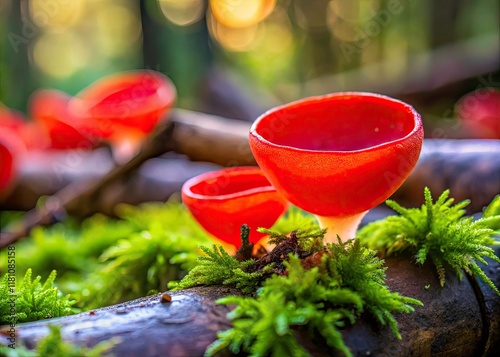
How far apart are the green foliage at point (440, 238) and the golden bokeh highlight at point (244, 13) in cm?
1058

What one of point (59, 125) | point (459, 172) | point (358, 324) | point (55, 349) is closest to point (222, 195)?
point (358, 324)

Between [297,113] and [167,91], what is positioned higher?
[297,113]

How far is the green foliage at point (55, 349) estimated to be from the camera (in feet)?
2.58

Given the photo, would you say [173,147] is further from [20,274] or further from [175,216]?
[20,274]

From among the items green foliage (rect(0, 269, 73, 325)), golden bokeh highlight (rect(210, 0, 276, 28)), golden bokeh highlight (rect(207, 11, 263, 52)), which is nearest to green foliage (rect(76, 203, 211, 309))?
green foliage (rect(0, 269, 73, 325))

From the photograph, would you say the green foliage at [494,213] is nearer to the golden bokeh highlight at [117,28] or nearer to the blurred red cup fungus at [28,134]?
the blurred red cup fungus at [28,134]

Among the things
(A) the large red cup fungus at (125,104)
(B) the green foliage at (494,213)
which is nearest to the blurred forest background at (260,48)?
(A) the large red cup fungus at (125,104)

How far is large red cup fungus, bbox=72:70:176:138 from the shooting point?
2.69m

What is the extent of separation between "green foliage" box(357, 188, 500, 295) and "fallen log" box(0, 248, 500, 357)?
38 millimetres

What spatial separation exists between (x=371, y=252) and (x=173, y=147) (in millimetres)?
1616

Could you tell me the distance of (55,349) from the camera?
0.80 m

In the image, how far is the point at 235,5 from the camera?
1124 cm

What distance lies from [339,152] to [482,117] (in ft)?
10.7

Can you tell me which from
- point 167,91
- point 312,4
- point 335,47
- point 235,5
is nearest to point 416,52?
point 335,47
